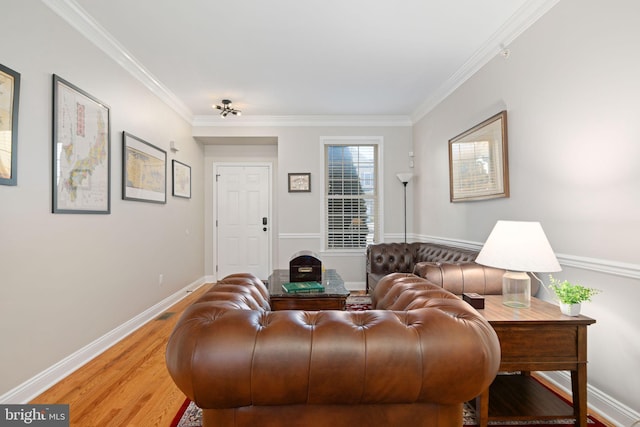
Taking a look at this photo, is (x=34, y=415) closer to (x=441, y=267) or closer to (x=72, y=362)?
(x=72, y=362)

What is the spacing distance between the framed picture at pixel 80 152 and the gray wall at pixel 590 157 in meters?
3.44

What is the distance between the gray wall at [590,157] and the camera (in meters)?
1.76

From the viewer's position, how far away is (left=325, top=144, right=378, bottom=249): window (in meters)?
5.36

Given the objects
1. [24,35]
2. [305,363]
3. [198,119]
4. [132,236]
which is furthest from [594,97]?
[198,119]

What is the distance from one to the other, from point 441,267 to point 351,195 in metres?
2.97

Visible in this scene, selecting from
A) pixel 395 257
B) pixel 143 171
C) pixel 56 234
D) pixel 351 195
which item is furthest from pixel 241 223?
pixel 56 234

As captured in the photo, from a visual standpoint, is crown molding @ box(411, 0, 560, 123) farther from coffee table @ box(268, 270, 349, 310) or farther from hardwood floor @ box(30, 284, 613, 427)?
hardwood floor @ box(30, 284, 613, 427)

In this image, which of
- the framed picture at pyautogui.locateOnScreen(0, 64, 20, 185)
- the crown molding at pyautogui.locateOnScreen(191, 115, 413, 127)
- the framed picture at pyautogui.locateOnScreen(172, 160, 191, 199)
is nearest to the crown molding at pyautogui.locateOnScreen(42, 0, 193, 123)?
the framed picture at pyautogui.locateOnScreen(0, 64, 20, 185)

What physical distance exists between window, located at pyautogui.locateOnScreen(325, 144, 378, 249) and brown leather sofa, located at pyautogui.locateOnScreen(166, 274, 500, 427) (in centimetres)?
427

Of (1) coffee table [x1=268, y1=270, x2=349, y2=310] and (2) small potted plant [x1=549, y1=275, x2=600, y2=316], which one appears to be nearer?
(2) small potted plant [x1=549, y1=275, x2=600, y2=316]

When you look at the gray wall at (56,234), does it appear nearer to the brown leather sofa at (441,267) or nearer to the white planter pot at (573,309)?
the brown leather sofa at (441,267)

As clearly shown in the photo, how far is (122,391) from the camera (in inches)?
86.0

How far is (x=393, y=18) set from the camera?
8.70 feet

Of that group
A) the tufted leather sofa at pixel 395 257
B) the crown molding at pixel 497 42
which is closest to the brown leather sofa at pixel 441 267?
the tufted leather sofa at pixel 395 257
